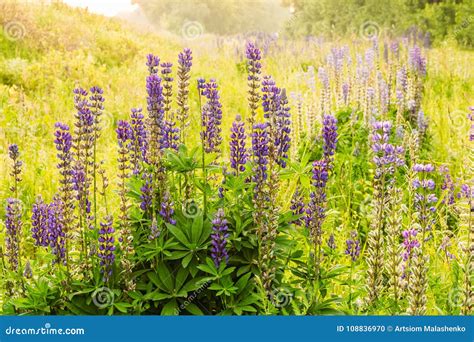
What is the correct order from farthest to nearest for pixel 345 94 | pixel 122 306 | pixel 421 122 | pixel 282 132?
pixel 345 94 → pixel 421 122 → pixel 282 132 → pixel 122 306

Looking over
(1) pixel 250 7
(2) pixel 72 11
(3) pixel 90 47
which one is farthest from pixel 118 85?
(1) pixel 250 7

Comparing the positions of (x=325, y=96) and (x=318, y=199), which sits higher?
(x=325, y=96)

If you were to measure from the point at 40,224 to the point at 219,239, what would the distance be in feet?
4.10

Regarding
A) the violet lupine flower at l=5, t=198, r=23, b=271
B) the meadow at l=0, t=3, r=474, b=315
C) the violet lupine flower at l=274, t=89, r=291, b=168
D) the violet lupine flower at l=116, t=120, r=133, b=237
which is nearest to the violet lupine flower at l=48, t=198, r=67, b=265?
the meadow at l=0, t=3, r=474, b=315

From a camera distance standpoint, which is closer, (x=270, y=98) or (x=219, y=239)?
(x=219, y=239)

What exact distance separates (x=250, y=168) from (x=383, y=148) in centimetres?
60

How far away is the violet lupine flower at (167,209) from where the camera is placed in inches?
99.3

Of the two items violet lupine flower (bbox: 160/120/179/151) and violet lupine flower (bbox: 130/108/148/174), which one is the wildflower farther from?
violet lupine flower (bbox: 130/108/148/174)

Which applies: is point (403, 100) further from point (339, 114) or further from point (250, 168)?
point (250, 168)

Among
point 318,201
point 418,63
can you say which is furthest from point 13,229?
point 418,63

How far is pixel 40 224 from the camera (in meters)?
3.16

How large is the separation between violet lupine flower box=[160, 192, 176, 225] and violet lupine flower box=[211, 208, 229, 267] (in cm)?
21

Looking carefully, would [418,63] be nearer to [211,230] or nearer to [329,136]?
[329,136]

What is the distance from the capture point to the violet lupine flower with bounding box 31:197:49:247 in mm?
3117
